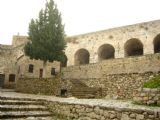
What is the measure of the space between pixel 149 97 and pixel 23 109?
4727mm

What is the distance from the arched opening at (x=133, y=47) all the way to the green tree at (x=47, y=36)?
311 inches

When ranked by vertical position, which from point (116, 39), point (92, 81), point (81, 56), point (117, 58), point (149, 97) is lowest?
point (149, 97)

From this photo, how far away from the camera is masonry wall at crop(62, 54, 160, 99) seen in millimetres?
12341

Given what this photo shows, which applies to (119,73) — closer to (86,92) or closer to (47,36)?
(86,92)

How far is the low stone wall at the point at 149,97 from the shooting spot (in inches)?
268

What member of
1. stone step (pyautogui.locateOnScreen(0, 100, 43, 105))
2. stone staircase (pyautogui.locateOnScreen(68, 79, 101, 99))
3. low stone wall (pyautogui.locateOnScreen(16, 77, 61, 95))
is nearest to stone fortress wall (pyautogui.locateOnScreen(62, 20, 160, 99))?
stone staircase (pyautogui.locateOnScreen(68, 79, 101, 99))

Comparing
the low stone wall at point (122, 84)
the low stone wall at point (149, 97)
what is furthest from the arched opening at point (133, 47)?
the low stone wall at point (149, 97)

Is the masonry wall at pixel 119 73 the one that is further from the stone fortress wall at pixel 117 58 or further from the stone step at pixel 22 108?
the stone step at pixel 22 108

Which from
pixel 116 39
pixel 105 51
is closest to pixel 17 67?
pixel 105 51

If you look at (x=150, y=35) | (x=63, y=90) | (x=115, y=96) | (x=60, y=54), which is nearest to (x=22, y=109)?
(x=115, y=96)

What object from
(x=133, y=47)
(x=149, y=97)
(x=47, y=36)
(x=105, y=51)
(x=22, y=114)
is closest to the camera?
(x=149, y=97)

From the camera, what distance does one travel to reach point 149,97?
697cm

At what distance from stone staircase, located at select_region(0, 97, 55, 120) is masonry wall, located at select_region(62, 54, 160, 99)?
5.17 meters

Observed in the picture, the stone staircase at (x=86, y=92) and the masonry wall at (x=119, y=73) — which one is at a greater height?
the masonry wall at (x=119, y=73)
